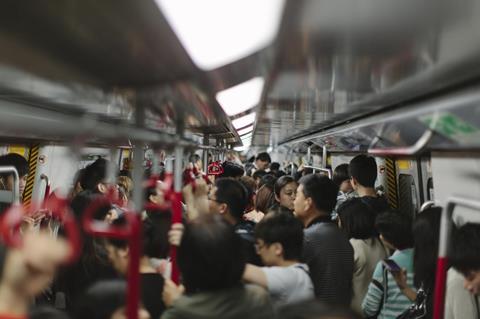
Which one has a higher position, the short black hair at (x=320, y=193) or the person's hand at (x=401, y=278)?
the short black hair at (x=320, y=193)

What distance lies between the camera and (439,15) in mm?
921

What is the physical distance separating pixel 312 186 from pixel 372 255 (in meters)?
0.78

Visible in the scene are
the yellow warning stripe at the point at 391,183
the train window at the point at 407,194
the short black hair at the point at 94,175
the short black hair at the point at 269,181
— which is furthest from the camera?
the yellow warning stripe at the point at 391,183

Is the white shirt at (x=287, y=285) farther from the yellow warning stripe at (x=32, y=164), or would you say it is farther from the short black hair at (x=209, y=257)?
the yellow warning stripe at (x=32, y=164)

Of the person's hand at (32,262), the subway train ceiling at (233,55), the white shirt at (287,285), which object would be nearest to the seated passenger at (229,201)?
the white shirt at (287,285)

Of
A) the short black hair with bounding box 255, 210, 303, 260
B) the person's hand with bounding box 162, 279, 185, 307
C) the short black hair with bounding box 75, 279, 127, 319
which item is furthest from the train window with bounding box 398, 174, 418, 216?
the short black hair with bounding box 75, 279, 127, 319

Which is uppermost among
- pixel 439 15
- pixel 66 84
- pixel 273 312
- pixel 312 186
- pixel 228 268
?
pixel 439 15

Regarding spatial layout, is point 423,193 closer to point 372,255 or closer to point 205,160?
point 372,255

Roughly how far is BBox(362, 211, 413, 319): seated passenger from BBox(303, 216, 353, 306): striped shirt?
0.24 metres

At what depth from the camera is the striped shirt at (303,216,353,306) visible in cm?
243

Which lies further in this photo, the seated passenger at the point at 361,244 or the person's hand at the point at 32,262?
the seated passenger at the point at 361,244

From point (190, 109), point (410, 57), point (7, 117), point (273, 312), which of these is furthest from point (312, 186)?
point (7, 117)

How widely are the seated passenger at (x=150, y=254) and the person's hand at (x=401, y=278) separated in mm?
1485

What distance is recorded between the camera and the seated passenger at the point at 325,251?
2.43 meters
